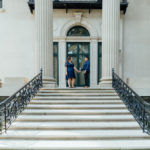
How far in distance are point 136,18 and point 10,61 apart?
30.9ft

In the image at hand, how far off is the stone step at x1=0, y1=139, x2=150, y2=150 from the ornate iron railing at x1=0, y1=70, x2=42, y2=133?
973mm

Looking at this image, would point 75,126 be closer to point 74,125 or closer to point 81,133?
point 74,125

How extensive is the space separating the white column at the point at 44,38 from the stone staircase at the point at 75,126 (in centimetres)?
203

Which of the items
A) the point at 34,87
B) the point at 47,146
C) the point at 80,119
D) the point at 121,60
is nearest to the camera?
the point at 47,146

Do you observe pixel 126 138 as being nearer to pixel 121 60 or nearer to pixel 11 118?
pixel 11 118

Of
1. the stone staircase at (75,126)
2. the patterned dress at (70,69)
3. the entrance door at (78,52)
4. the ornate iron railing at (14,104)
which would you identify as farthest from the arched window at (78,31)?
the stone staircase at (75,126)

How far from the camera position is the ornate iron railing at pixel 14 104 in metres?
6.89

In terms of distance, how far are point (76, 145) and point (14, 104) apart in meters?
2.84

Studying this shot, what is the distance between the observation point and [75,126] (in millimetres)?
7035

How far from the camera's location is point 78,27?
15758 mm

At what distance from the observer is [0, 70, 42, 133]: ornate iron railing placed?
22.6 ft

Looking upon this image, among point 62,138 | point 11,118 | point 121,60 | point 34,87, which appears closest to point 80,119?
point 62,138

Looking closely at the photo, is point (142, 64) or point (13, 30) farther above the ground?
point (13, 30)

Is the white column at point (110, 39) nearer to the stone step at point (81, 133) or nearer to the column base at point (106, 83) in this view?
the column base at point (106, 83)
